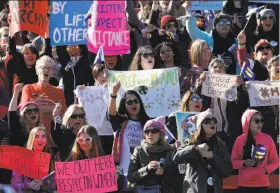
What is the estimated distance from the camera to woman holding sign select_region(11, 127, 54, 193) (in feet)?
35.8

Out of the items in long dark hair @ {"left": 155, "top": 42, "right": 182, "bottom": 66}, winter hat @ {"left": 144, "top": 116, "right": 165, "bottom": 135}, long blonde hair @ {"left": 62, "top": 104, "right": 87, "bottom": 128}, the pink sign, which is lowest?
winter hat @ {"left": 144, "top": 116, "right": 165, "bottom": 135}

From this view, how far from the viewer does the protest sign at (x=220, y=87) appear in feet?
40.1

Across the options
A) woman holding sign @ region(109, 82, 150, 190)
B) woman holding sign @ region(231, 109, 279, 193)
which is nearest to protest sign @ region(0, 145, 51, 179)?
woman holding sign @ region(109, 82, 150, 190)

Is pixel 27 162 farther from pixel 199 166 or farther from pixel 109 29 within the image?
pixel 109 29

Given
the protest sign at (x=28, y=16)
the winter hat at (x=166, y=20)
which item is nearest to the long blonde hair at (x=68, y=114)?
the protest sign at (x=28, y=16)

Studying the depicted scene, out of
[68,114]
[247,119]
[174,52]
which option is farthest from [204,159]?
[174,52]

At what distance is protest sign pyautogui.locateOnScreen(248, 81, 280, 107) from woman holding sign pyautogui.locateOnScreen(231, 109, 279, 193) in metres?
0.69

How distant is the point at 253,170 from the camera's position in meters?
11.6

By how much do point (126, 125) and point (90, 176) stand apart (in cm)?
88

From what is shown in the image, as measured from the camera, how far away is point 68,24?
44.3 ft

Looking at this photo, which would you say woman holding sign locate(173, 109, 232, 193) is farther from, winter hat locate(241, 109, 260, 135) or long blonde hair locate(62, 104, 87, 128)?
long blonde hair locate(62, 104, 87, 128)

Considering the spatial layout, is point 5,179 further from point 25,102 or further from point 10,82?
point 10,82

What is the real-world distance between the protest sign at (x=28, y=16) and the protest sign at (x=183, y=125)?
7.91ft

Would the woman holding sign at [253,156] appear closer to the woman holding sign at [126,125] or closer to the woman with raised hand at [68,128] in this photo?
the woman holding sign at [126,125]
